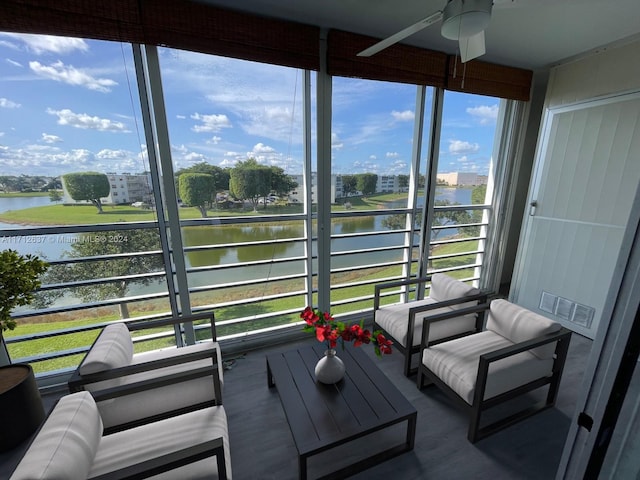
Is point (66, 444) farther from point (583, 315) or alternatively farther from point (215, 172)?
point (583, 315)

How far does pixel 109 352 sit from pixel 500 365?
2.43 metres

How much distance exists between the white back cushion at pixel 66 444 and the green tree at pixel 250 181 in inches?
68.0

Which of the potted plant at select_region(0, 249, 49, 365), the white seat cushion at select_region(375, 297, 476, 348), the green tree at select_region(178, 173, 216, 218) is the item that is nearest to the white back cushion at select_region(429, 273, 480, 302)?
the white seat cushion at select_region(375, 297, 476, 348)

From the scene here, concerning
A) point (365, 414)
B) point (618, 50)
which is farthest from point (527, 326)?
point (618, 50)

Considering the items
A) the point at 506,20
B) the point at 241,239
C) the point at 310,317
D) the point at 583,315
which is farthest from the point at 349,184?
the point at 583,315

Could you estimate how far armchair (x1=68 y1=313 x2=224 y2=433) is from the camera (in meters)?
1.45

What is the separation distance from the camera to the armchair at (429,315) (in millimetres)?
2273

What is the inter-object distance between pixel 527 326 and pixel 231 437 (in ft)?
7.11

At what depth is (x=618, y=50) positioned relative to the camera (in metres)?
2.51

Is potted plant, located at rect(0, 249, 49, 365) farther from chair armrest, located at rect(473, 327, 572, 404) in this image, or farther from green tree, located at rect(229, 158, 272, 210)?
chair armrest, located at rect(473, 327, 572, 404)

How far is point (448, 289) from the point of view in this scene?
8.39 ft

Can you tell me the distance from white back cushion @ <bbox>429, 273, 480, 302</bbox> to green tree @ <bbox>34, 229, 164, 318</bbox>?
256 cm

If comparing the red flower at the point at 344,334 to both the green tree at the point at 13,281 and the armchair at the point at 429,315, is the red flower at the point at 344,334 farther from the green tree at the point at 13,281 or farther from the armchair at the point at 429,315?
the green tree at the point at 13,281

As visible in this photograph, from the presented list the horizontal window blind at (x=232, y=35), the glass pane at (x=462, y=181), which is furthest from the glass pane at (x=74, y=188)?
the glass pane at (x=462, y=181)
